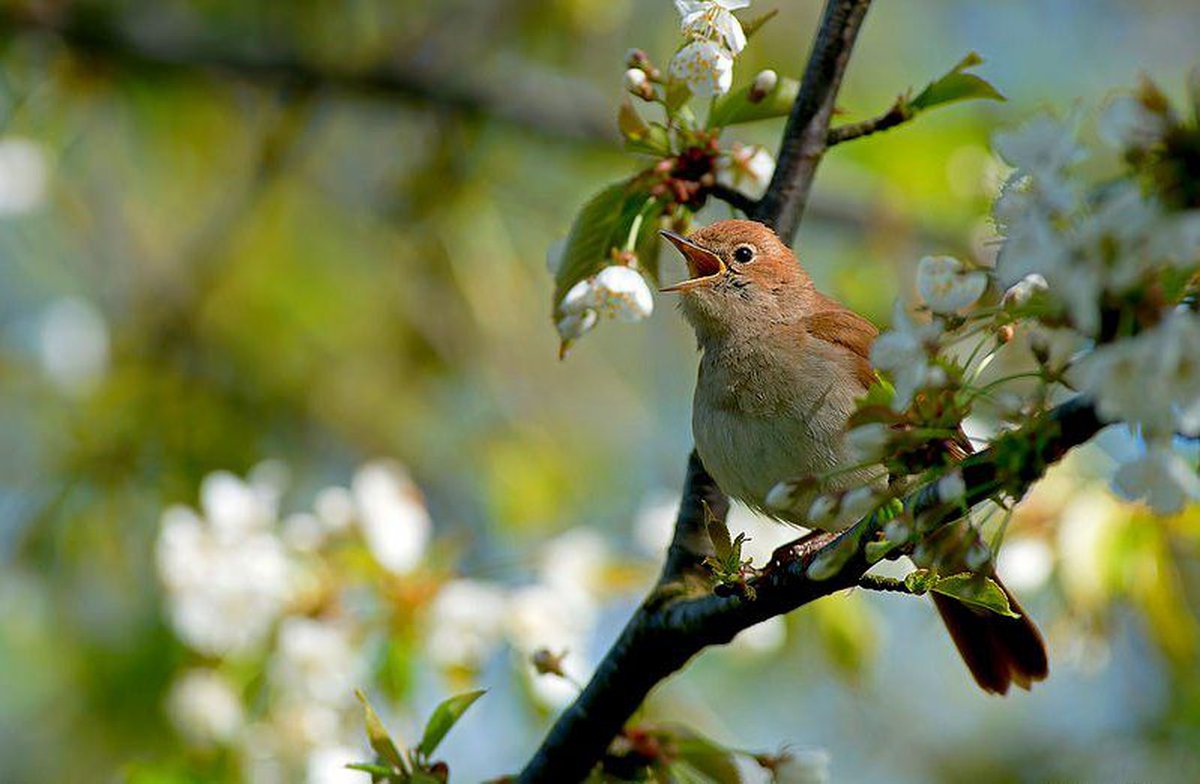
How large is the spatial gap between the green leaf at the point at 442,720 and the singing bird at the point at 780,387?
2.01ft

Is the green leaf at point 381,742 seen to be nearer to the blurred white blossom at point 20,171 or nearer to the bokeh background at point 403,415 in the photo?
the bokeh background at point 403,415

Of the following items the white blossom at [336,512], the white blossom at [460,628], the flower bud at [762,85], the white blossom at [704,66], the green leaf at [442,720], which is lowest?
the green leaf at [442,720]

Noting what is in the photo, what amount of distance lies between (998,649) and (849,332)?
71cm

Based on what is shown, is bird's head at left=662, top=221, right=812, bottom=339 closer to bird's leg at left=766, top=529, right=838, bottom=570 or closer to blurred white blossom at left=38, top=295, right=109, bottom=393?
bird's leg at left=766, top=529, right=838, bottom=570

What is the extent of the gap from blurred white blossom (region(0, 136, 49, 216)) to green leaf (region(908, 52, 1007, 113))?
4092 millimetres

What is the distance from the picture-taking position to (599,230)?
2.38m

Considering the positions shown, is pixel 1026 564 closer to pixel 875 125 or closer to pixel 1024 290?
pixel 875 125

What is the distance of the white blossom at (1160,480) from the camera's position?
4.66 ft

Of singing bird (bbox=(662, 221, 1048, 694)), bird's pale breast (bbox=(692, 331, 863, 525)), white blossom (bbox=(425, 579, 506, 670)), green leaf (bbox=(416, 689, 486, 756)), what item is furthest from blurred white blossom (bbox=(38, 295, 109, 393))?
green leaf (bbox=(416, 689, 486, 756))

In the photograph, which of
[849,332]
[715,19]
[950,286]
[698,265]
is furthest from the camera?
[698,265]


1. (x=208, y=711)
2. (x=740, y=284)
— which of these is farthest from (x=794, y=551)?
(x=208, y=711)

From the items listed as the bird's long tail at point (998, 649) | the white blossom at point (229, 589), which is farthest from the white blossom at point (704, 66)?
the white blossom at point (229, 589)

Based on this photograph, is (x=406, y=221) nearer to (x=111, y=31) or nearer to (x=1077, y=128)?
(x=111, y=31)

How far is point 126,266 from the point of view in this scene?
21.2 ft
